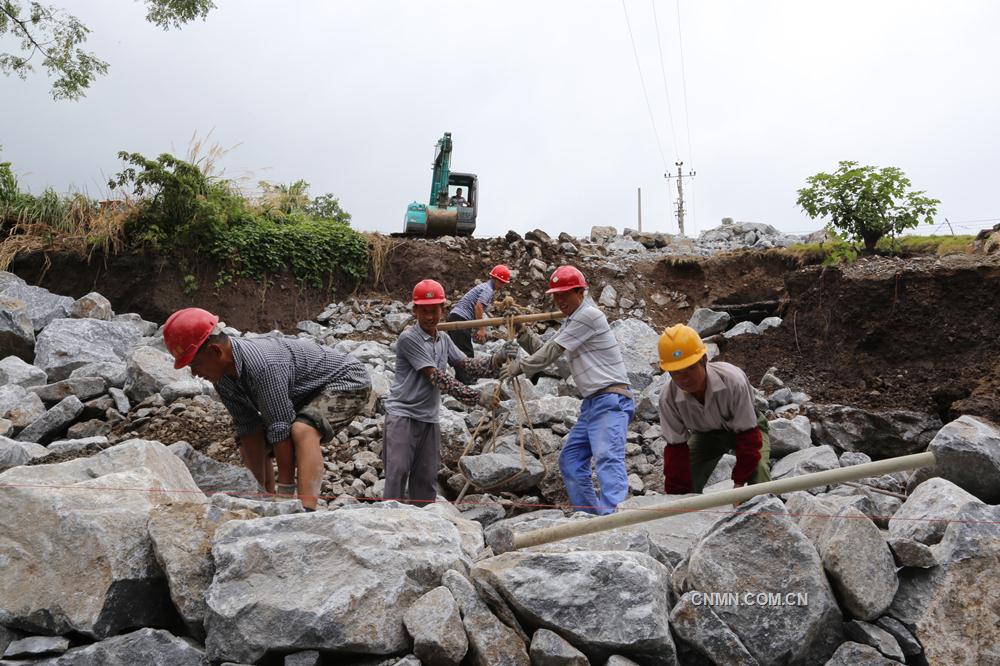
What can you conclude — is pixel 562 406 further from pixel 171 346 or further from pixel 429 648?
pixel 429 648

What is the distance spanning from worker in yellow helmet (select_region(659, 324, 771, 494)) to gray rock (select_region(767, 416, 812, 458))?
1.87 meters

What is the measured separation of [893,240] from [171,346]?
1152 cm

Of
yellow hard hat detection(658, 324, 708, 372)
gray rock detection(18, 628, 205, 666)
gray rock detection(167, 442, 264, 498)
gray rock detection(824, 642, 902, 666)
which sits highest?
yellow hard hat detection(658, 324, 708, 372)

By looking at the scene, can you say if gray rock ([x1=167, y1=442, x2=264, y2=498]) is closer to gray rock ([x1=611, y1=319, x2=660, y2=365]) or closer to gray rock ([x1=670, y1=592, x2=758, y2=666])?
gray rock ([x1=670, y1=592, x2=758, y2=666])

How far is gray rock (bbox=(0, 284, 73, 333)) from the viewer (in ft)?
35.0

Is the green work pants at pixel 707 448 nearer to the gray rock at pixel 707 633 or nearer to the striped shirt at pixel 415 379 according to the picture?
the striped shirt at pixel 415 379

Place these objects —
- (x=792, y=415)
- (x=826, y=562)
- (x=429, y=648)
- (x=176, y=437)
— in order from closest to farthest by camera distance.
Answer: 1. (x=429, y=648)
2. (x=826, y=562)
3. (x=176, y=437)
4. (x=792, y=415)

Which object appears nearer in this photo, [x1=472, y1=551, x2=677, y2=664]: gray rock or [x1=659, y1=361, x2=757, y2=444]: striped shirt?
[x1=472, y1=551, x2=677, y2=664]: gray rock

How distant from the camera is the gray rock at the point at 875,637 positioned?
9.27ft

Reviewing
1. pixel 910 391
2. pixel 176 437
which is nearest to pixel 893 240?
pixel 910 391

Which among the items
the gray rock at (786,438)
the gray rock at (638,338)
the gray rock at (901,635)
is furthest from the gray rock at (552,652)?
the gray rock at (638,338)

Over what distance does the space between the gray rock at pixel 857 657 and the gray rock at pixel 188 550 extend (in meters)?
2.30

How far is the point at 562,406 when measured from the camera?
24.4 ft

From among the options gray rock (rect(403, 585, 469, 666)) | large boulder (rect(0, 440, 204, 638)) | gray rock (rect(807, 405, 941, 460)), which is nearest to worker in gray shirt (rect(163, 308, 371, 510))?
large boulder (rect(0, 440, 204, 638))
